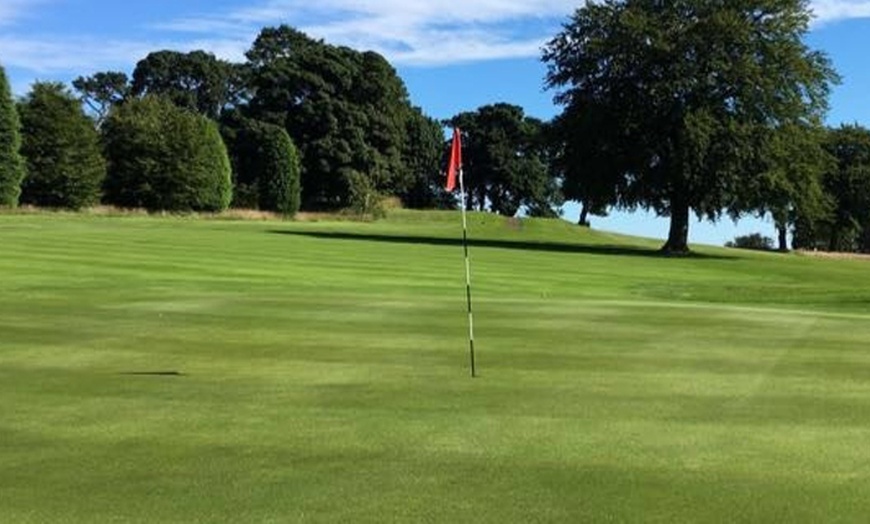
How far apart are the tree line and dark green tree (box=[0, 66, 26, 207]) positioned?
0.11 m

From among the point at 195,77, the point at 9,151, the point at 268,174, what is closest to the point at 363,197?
the point at 268,174

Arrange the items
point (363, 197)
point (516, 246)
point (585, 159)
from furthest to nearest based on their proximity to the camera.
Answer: point (363, 197) < point (585, 159) < point (516, 246)

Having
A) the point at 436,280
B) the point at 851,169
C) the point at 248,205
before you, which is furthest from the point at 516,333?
the point at 851,169

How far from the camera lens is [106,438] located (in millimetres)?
8508

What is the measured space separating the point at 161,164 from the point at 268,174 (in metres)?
15.1

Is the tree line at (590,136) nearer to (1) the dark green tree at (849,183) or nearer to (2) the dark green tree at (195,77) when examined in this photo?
(1) the dark green tree at (849,183)

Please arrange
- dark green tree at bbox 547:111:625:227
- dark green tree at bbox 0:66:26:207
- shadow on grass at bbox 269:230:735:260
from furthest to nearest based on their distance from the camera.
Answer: dark green tree at bbox 0:66:26:207, dark green tree at bbox 547:111:625:227, shadow on grass at bbox 269:230:735:260

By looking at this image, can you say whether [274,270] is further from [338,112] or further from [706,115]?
[338,112]

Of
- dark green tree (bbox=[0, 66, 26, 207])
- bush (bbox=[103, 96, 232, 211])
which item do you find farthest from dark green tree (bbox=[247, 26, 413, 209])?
dark green tree (bbox=[0, 66, 26, 207])

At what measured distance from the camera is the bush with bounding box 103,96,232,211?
290ft

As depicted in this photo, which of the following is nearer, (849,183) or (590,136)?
(590,136)

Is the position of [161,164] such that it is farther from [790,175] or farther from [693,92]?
[790,175]

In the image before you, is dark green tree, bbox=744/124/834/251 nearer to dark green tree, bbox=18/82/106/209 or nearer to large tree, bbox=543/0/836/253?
large tree, bbox=543/0/836/253

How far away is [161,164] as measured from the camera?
8881 cm
